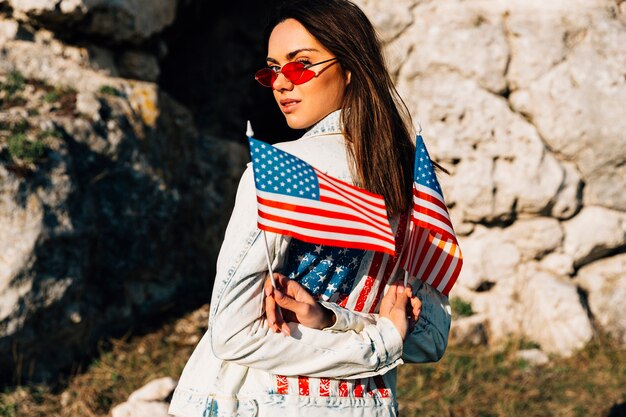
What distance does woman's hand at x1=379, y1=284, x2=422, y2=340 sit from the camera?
195cm

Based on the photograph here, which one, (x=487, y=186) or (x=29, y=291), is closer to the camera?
(x=29, y=291)

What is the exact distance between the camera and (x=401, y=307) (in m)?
1.98

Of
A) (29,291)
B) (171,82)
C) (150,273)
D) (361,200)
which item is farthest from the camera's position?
(171,82)

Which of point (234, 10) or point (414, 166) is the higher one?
point (234, 10)

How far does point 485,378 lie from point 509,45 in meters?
2.51

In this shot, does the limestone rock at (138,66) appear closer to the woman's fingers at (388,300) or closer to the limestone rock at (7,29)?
the limestone rock at (7,29)

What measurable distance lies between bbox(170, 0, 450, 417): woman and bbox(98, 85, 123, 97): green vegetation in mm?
3633

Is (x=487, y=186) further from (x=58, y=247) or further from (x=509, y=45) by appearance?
(x=58, y=247)

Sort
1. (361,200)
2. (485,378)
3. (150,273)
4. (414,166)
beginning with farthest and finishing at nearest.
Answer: (150,273) → (485,378) → (414,166) → (361,200)

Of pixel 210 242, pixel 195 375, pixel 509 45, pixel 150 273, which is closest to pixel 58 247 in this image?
pixel 150 273

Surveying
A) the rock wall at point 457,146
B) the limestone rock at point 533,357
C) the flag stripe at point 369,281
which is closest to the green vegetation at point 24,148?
the rock wall at point 457,146

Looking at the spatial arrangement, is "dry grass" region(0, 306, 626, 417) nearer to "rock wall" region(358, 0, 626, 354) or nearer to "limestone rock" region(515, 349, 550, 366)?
"limestone rock" region(515, 349, 550, 366)

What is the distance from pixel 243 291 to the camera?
176 centimetres

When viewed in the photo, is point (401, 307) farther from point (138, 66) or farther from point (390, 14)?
point (138, 66)
